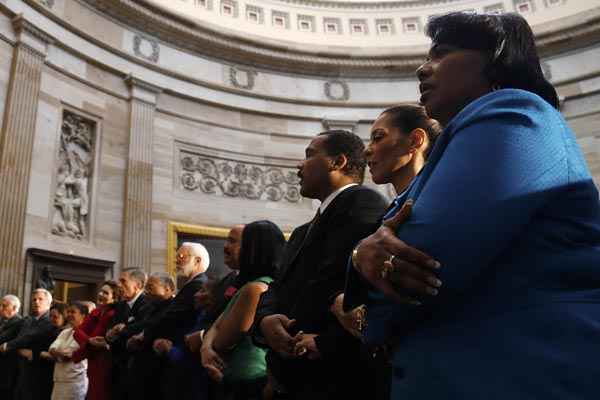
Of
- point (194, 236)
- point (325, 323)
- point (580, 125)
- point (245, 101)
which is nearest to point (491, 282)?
point (325, 323)

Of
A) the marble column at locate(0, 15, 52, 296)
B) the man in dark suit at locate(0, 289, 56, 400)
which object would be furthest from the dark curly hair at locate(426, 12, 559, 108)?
the marble column at locate(0, 15, 52, 296)

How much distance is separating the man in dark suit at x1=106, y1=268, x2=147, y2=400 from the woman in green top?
1889 millimetres

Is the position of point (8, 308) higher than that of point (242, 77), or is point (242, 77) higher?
point (242, 77)

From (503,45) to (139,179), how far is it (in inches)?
450

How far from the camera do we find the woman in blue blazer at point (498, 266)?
951 mm

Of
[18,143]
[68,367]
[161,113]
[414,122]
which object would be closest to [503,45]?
[414,122]

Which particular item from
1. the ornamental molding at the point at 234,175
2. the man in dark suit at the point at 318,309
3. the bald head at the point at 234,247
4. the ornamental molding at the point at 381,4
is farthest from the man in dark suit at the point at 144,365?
the ornamental molding at the point at 381,4

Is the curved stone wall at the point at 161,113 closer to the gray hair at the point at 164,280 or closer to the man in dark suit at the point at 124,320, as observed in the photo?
the man in dark suit at the point at 124,320

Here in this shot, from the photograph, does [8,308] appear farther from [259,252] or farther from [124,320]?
[259,252]

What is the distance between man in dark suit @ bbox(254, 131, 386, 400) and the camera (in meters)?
2.10

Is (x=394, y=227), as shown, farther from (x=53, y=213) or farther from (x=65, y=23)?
(x=65, y=23)

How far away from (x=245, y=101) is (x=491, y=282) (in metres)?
13.9

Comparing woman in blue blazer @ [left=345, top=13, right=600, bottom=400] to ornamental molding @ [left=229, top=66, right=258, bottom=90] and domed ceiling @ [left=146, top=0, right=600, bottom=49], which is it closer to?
ornamental molding @ [left=229, top=66, right=258, bottom=90]

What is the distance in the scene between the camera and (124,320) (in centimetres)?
529
